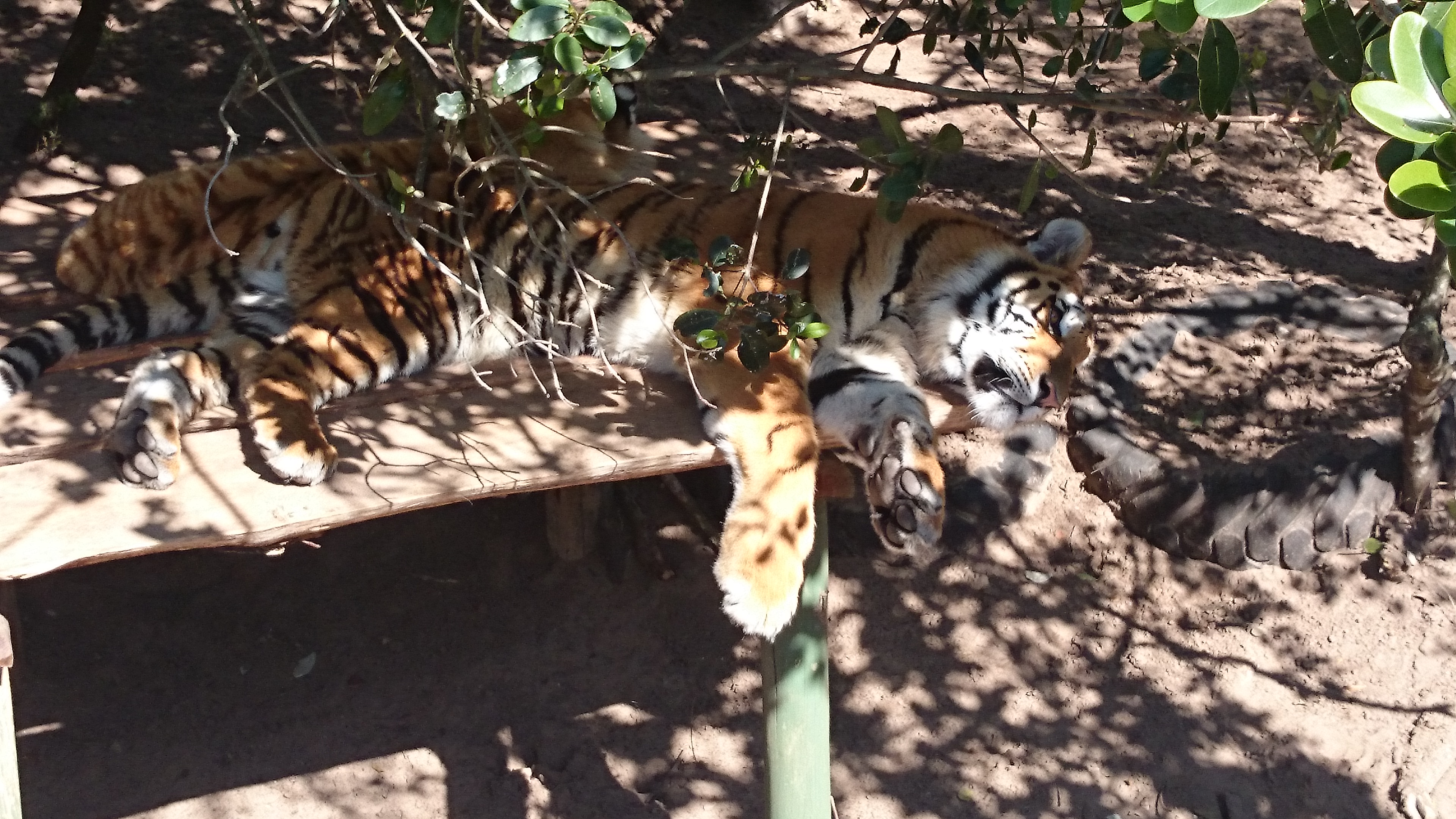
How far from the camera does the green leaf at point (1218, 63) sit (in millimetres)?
1500

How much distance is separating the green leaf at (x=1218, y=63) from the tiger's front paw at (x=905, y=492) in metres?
0.97

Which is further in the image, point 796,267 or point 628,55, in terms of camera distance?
point 796,267

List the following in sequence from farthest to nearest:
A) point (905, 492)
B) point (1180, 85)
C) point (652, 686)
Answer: point (652, 686), point (905, 492), point (1180, 85)

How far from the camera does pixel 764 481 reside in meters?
2.28

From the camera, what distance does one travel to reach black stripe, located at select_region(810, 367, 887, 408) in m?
2.63

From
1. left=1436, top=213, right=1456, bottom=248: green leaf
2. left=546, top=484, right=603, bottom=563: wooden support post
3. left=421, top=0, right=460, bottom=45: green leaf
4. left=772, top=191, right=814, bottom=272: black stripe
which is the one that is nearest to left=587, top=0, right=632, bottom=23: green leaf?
left=421, top=0, right=460, bottom=45: green leaf

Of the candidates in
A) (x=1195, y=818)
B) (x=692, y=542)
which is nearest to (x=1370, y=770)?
(x=1195, y=818)

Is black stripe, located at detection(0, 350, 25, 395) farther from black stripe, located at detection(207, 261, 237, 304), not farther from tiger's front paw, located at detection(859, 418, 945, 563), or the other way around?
tiger's front paw, located at detection(859, 418, 945, 563)

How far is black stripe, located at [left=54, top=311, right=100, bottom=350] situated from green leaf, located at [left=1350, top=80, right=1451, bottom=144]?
2597 mm

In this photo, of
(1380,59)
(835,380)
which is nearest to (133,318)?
(835,380)

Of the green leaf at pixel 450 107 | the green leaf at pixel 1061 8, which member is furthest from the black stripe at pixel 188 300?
the green leaf at pixel 1061 8

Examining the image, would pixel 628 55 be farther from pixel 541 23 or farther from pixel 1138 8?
pixel 1138 8

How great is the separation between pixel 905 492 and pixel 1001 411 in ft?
1.62

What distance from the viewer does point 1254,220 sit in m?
4.98
